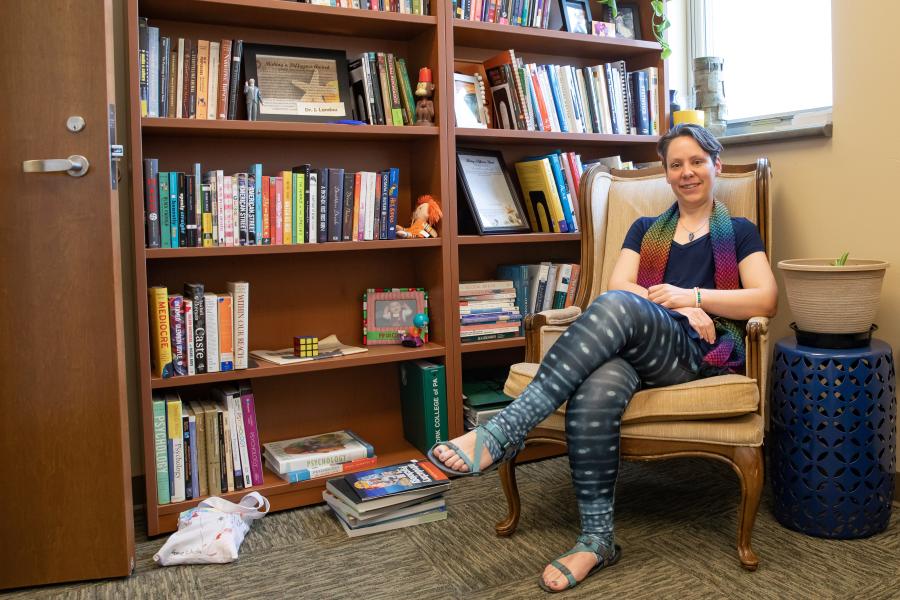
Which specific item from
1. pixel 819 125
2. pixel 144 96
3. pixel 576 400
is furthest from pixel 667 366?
pixel 144 96

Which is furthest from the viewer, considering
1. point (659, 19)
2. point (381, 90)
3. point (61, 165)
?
point (659, 19)

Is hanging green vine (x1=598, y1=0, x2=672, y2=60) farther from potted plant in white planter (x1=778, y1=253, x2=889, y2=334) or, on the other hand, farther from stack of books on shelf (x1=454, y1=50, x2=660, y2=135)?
potted plant in white planter (x1=778, y1=253, x2=889, y2=334)

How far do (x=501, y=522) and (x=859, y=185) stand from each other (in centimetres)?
145

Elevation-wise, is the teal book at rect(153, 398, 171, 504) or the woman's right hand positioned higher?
the woman's right hand

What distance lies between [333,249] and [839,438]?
4.92 ft

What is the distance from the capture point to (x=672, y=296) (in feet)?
6.74

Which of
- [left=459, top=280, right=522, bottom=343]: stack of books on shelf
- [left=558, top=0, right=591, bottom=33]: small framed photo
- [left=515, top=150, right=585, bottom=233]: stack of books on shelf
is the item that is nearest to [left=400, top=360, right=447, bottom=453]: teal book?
[left=459, top=280, right=522, bottom=343]: stack of books on shelf

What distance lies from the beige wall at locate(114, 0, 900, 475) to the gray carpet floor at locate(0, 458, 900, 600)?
0.62m

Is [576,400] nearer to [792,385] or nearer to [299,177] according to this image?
[792,385]

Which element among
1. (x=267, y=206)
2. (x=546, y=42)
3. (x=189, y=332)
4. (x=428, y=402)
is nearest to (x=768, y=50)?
(x=546, y=42)

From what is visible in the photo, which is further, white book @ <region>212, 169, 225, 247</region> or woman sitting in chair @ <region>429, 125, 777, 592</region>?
white book @ <region>212, 169, 225, 247</region>

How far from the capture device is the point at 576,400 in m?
1.85

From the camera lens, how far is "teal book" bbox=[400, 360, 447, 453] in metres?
2.52

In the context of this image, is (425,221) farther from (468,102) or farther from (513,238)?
(468,102)
